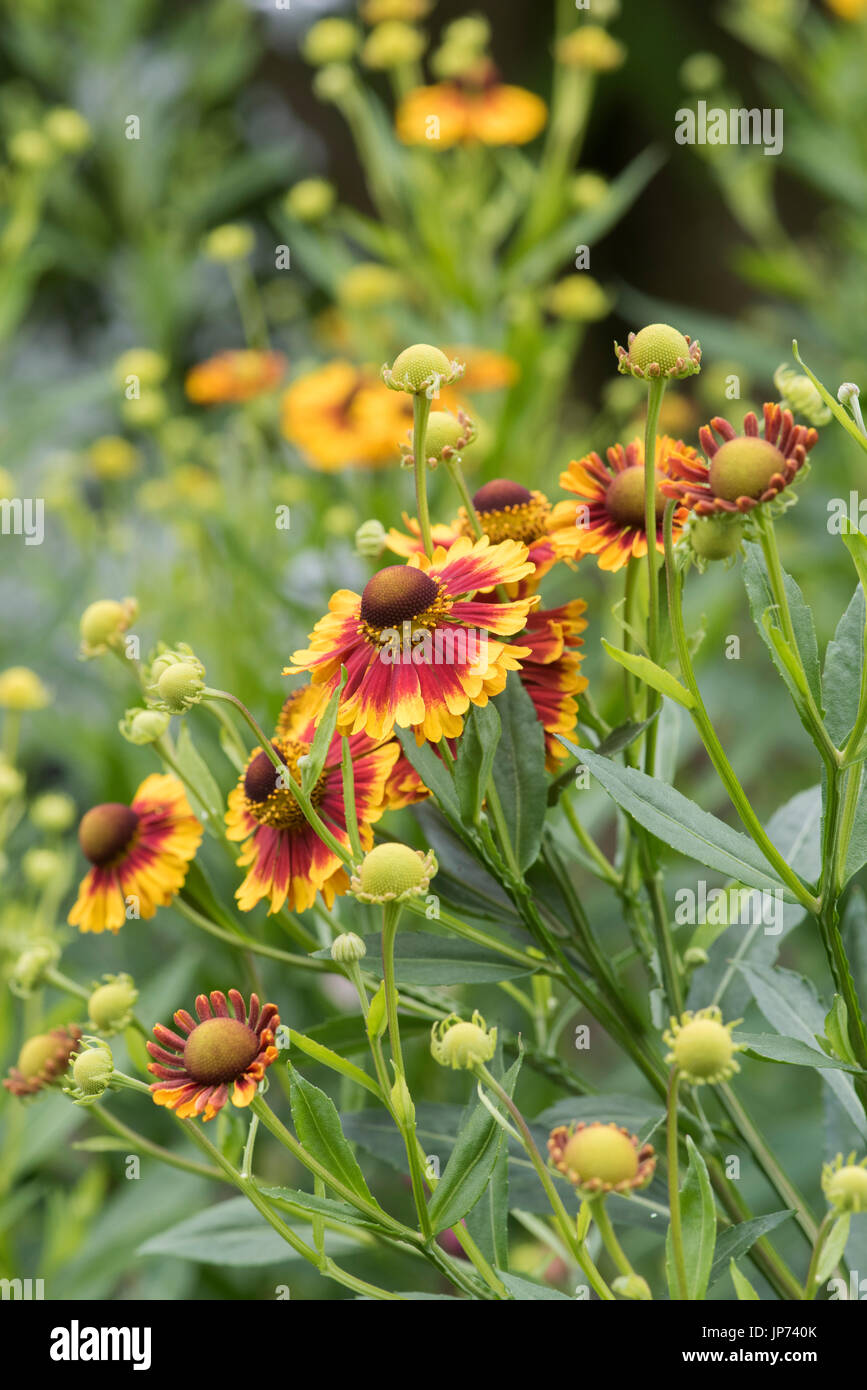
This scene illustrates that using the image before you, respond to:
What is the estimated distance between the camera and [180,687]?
1.21 feet

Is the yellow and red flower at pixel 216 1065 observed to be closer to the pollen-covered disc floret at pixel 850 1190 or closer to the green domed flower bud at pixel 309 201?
the pollen-covered disc floret at pixel 850 1190

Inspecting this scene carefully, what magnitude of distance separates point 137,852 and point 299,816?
3.1 inches

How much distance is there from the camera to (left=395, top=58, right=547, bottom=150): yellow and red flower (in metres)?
1.03

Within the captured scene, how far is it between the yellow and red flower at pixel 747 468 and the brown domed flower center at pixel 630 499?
5 cm

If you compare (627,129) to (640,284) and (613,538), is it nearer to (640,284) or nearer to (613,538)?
(640,284)

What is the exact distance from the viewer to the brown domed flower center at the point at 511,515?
0.44m

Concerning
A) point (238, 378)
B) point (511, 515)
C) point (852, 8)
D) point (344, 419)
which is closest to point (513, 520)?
point (511, 515)

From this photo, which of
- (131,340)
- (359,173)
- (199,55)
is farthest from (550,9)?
(131,340)

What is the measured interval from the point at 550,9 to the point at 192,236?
92 centimetres

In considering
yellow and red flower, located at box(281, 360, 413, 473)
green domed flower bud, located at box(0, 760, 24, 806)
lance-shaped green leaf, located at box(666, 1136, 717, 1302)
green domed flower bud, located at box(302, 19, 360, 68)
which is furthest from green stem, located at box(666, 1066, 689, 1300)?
green domed flower bud, located at box(302, 19, 360, 68)

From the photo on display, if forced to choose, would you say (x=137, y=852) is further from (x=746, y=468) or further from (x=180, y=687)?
(x=746, y=468)

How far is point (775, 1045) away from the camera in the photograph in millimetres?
342

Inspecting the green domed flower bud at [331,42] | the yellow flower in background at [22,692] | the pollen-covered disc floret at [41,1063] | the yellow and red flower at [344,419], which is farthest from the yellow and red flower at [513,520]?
the green domed flower bud at [331,42]

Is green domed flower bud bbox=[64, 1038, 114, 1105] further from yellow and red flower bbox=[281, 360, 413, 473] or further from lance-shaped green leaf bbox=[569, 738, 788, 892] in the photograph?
yellow and red flower bbox=[281, 360, 413, 473]
